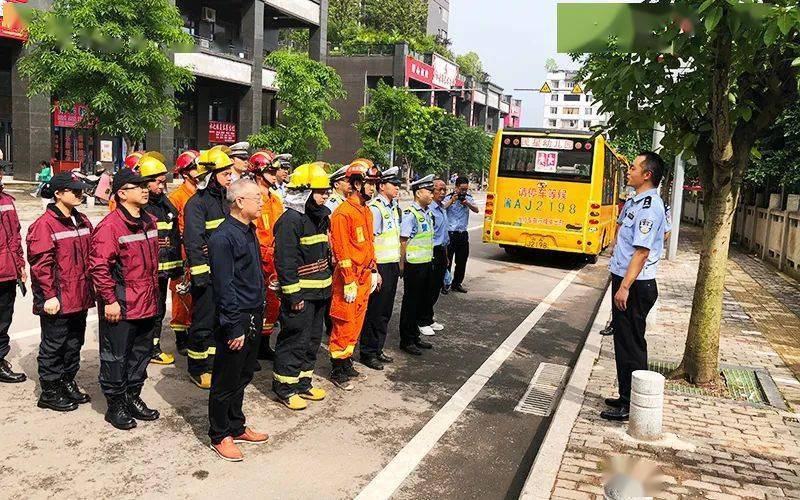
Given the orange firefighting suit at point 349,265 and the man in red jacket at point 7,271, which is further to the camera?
the orange firefighting suit at point 349,265

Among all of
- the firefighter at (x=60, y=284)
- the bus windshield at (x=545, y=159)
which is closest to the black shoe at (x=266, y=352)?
the firefighter at (x=60, y=284)

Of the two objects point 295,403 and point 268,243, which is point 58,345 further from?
point 268,243

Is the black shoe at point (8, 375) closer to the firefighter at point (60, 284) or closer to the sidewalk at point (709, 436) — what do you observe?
the firefighter at point (60, 284)

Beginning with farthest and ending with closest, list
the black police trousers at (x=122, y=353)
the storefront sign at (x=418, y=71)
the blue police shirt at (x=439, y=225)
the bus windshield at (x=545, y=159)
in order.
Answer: the storefront sign at (x=418, y=71), the bus windshield at (x=545, y=159), the blue police shirt at (x=439, y=225), the black police trousers at (x=122, y=353)

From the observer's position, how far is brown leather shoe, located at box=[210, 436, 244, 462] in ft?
14.8

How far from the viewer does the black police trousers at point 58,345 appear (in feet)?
17.0

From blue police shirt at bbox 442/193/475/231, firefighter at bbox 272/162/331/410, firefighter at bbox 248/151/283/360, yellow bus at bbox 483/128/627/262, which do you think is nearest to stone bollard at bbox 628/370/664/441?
firefighter at bbox 272/162/331/410

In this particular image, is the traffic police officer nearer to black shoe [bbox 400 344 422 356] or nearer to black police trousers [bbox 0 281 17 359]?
black shoe [bbox 400 344 422 356]

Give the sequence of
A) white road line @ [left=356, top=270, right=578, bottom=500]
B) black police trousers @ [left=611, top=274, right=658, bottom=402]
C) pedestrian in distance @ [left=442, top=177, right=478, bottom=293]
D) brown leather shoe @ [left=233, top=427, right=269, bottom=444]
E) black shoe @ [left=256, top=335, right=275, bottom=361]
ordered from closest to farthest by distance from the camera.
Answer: white road line @ [left=356, top=270, right=578, bottom=500], brown leather shoe @ [left=233, top=427, right=269, bottom=444], black police trousers @ [left=611, top=274, right=658, bottom=402], black shoe @ [left=256, top=335, right=275, bottom=361], pedestrian in distance @ [left=442, top=177, right=478, bottom=293]

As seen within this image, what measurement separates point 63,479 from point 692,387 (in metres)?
5.21

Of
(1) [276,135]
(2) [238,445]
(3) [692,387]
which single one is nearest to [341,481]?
(2) [238,445]

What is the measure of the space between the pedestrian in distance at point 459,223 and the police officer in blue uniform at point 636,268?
17.7ft

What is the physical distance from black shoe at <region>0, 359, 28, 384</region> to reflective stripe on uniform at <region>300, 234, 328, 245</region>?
2701mm

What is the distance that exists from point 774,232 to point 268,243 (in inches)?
587
